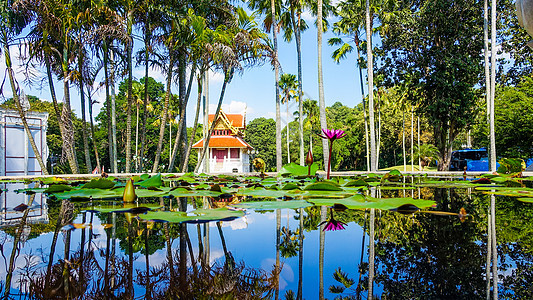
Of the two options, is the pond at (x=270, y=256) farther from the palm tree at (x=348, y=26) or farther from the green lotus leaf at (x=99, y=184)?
the palm tree at (x=348, y=26)

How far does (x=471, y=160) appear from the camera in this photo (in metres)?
21.3

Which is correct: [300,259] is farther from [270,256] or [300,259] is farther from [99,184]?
[99,184]

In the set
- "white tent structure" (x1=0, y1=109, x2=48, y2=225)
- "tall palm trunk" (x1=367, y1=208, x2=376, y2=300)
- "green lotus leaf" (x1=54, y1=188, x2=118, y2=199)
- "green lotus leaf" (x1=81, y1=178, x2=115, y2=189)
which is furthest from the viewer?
"white tent structure" (x1=0, y1=109, x2=48, y2=225)

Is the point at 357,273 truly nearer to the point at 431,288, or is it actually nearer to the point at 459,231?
the point at 431,288

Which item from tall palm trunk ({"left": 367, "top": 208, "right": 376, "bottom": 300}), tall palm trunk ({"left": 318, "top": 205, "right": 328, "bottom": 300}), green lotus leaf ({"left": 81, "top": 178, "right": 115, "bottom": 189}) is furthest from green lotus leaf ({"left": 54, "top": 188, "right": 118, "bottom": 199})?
tall palm trunk ({"left": 367, "top": 208, "right": 376, "bottom": 300})

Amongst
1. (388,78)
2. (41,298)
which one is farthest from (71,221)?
(388,78)

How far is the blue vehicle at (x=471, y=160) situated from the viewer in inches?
810

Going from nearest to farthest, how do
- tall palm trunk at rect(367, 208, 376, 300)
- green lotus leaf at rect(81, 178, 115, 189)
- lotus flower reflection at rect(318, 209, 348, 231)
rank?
1. tall palm trunk at rect(367, 208, 376, 300)
2. lotus flower reflection at rect(318, 209, 348, 231)
3. green lotus leaf at rect(81, 178, 115, 189)

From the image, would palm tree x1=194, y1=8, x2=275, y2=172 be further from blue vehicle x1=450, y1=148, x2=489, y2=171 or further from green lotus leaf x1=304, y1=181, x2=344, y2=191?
blue vehicle x1=450, y1=148, x2=489, y2=171

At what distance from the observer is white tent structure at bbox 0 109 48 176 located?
523 inches

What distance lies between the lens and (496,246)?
4.04 feet

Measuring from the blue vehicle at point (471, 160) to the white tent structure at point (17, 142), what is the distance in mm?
24285

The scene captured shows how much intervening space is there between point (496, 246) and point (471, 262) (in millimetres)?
316

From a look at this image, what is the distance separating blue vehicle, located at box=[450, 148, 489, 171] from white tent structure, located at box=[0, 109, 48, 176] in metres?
24.3
